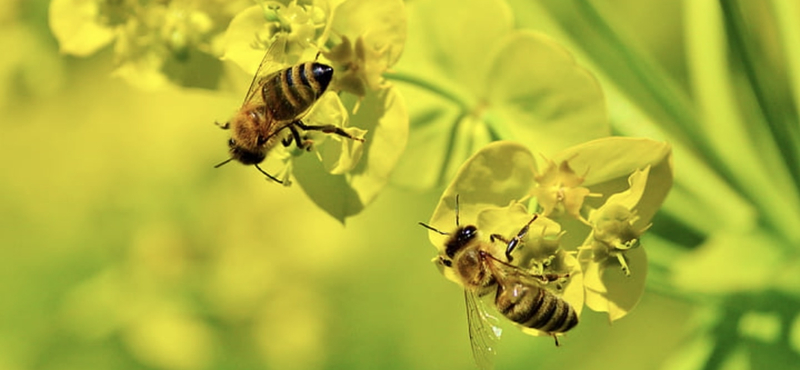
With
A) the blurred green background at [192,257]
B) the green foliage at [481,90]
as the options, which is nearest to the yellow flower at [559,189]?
the green foliage at [481,90]

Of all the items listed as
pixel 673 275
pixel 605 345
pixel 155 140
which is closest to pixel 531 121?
pixel 673 275

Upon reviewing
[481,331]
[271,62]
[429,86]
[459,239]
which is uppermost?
[271,62]

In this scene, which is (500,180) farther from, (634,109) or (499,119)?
(634,109)

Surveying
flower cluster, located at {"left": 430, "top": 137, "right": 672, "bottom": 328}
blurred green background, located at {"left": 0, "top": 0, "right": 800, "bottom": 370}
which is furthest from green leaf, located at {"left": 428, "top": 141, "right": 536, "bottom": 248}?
blurred green background, located at {"left": 0, "top": 0, "right": 800, "bottom": 370}

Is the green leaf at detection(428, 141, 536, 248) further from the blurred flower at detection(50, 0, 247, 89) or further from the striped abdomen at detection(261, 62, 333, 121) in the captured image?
the blurred flower at detection(50, 0, 247, 89)

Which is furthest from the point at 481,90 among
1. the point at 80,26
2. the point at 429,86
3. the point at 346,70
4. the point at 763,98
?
the point at 80,26

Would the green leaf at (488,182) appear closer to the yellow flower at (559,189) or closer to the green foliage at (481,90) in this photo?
the yellow flower at (559,189)

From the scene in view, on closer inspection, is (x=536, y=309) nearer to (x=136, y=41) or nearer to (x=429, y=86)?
(x=429, y=86)
